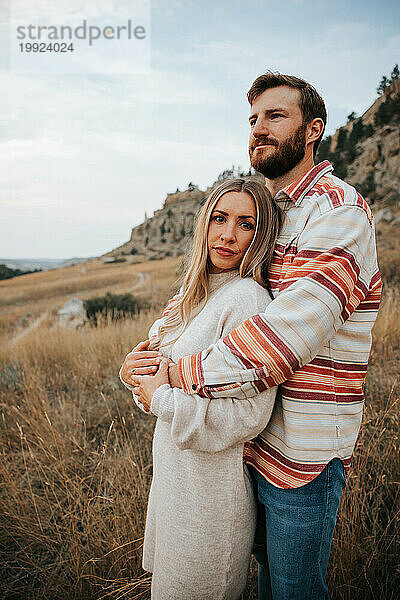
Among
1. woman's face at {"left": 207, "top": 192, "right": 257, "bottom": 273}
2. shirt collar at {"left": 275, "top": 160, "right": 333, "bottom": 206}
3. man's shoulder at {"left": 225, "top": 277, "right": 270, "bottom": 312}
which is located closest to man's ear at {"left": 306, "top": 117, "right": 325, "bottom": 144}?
shirt collar at {"left": 275, "top": 160, "right": 333, "bottom": 206}

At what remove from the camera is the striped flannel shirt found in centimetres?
127

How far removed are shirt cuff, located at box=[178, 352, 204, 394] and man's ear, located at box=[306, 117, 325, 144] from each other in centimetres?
116

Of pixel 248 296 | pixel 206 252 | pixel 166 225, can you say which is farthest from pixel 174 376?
pixel 166 225

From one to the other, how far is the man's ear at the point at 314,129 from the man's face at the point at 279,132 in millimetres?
37

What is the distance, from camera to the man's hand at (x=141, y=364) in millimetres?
1559

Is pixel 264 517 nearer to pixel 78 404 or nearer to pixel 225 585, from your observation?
pixel 225 585

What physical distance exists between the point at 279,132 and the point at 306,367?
105 centimetres

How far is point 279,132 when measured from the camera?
1796 millimetres

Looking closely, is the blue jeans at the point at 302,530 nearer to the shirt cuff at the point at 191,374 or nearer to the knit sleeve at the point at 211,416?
the knit sleeve at the point at 211,416

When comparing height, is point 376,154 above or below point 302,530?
above

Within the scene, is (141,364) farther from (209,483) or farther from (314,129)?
(314,129)

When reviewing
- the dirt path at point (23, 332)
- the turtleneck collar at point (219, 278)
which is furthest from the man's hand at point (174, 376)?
the dirt path at point (23, 332)

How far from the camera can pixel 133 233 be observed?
353ft

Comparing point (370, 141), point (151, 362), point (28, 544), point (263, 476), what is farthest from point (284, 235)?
point (370, 141)
